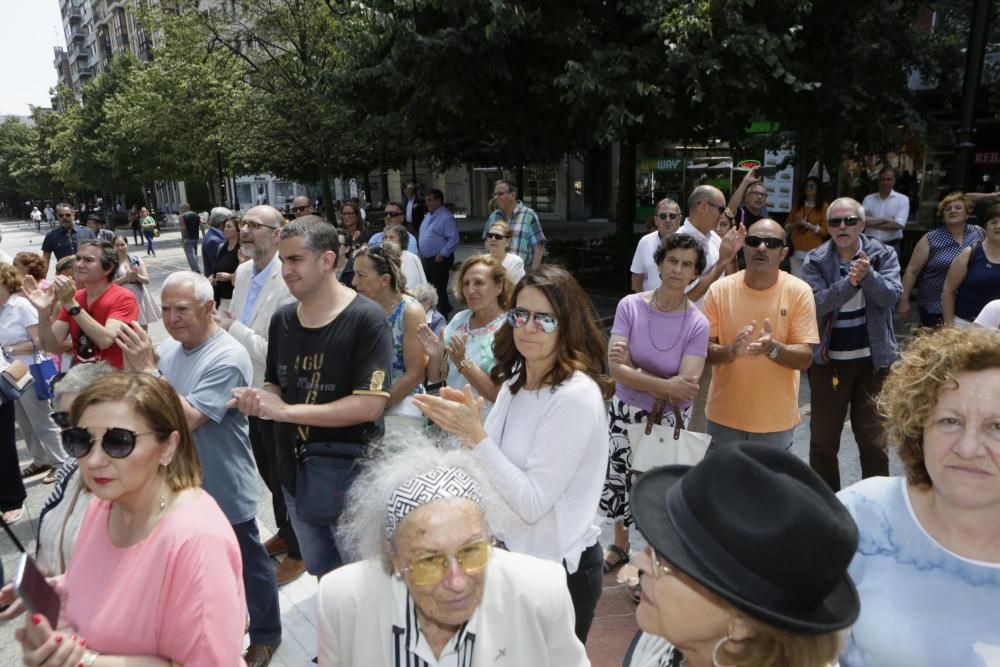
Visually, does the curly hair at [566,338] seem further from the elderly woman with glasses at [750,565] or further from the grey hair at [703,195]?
the grey hair at [703,195]

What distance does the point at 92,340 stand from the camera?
4434mm

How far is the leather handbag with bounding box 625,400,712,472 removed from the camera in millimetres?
3578

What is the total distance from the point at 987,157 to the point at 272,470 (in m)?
18.1

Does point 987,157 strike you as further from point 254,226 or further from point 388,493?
point 388,493

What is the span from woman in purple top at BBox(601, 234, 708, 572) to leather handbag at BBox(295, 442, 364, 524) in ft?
5.11

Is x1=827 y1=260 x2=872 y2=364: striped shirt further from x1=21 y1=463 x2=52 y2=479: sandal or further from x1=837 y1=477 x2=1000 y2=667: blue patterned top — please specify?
x1=21 y1=463 x2=52 y2=479: sandal

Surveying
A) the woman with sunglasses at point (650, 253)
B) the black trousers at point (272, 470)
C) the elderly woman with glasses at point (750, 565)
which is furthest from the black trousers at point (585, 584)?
the woman with sunglasses at point (650, 253)

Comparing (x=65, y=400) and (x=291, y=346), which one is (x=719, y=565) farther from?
(x=65, y=400)

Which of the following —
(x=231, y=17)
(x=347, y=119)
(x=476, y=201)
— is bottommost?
(x=476, y=201)

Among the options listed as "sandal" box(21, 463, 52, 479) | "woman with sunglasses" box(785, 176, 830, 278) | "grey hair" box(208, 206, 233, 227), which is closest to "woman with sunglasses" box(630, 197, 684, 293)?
"woman with sunglasses" box(785, 176, 830, 278)

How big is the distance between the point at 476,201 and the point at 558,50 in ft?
97.5

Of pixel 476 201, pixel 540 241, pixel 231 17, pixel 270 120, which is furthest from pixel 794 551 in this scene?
pixel 476 201

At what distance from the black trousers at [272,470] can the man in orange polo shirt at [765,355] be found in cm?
270

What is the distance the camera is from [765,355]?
3.69 m
